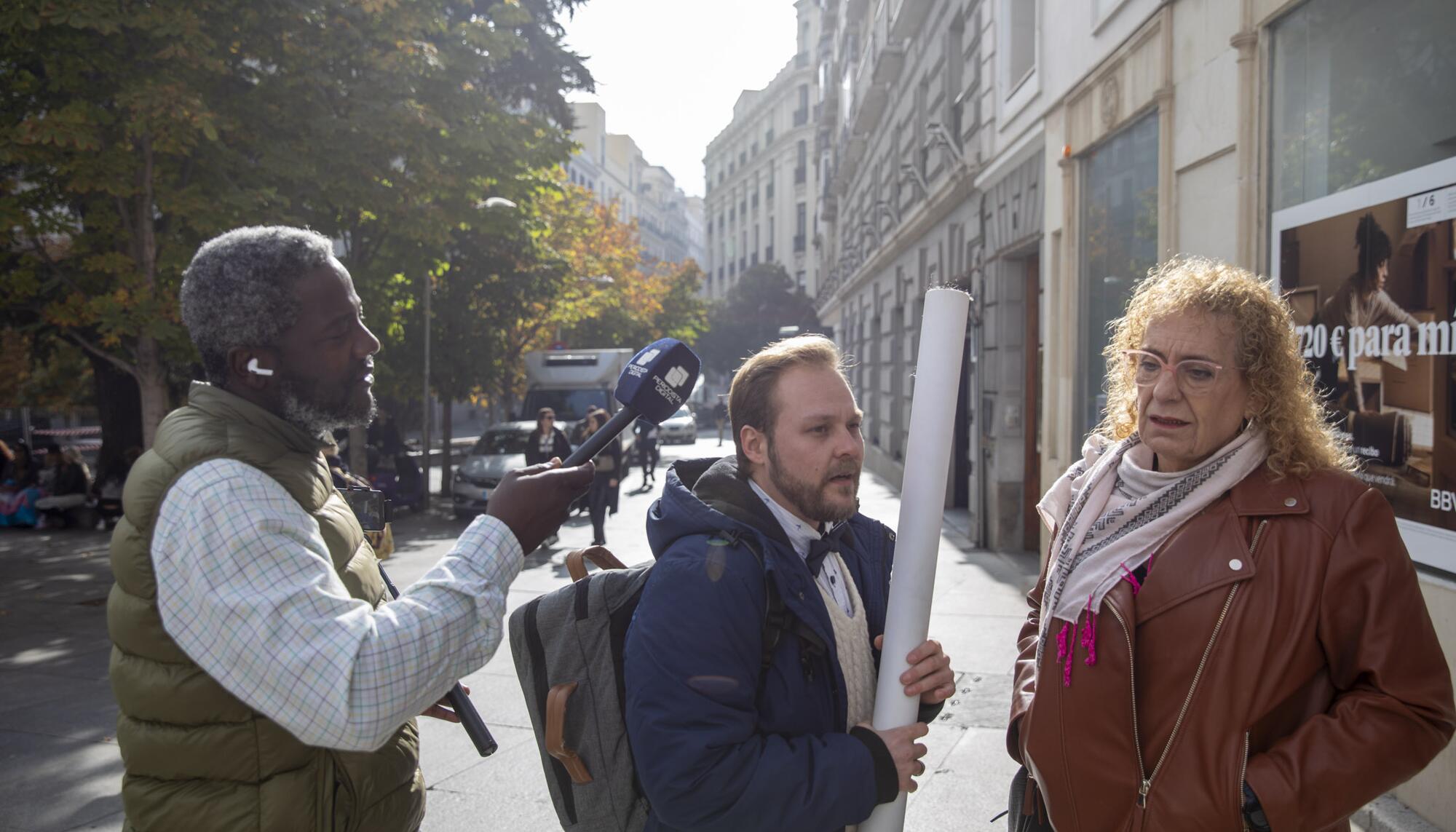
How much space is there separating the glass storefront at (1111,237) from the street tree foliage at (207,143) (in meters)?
8.08

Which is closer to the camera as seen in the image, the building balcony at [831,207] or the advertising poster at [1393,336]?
the advertising poster at [1393,336]

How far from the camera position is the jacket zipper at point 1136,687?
6.29ft

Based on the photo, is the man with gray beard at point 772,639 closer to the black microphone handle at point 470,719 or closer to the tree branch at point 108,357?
the black microphone handle at point 470,719

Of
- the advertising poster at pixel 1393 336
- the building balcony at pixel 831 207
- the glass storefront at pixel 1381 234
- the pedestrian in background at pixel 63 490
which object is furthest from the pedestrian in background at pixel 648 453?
the advertising poster at pixel 1393 336

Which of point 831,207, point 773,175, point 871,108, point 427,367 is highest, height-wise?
point 773,175

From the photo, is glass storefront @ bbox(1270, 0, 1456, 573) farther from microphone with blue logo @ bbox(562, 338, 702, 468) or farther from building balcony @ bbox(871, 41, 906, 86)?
building balcony @ bbox(871, 41, 906, 86)

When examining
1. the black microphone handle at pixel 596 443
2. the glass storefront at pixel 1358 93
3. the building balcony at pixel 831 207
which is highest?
Result: the building balcony at pixel 831 207

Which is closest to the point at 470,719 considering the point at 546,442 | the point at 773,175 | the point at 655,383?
the point at 655,383

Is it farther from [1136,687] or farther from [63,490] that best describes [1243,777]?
[63,490]

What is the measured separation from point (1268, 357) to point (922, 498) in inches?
37.7

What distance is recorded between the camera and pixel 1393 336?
419 centimetres

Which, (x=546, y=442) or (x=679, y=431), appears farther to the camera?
(x=679, y=431)

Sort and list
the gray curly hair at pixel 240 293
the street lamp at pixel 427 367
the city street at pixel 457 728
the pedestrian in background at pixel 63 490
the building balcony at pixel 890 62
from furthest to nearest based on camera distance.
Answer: the building balcony at pixel 890 62, the pedestrian in background at pixel 63 490, the street lamp at pixel 427 367, the city street at pixel 457 728, the gray curly hair at pixel 240 293

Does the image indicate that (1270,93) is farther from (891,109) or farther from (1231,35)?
(891,109)
